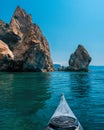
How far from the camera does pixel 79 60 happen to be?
15588cm

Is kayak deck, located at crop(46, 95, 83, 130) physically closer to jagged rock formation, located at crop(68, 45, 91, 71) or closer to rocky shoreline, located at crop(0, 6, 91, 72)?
rocky shoreline, located at crop(0, 6, 91, 72)

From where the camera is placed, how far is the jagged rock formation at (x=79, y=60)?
155 m

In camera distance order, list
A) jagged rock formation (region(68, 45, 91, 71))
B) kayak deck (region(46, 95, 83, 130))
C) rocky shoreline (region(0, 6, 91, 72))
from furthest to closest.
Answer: jagged rock formation (region(68, 45, 91, 71)), rocky shoreline (region(0, 6, 91, 72)), kayak deck (region(46, 95, 83, 130))

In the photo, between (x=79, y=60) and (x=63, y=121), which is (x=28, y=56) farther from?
(x=63, y=121)

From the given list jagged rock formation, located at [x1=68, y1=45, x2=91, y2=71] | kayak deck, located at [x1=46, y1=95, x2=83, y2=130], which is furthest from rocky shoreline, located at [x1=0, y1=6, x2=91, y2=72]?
kayak deck, located at [x1=46, y1=95, x2=83, y2=130]

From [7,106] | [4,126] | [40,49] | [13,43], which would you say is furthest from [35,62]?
[4,126]

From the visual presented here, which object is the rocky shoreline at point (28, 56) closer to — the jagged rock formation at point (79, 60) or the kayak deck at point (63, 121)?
the jagged rock formation at point (79, 60)

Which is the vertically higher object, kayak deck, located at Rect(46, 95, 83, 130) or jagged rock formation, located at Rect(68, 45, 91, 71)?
jagged rock formation, located at Rect(68, 45, 91, 71)

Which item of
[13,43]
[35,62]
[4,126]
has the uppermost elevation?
[13,43]

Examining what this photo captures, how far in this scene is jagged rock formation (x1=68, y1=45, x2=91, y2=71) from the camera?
508ft

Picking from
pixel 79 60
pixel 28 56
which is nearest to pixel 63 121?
pixel 28 56

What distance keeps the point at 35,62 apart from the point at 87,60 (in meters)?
44.4

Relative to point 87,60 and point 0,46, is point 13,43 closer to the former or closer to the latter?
point 0,46

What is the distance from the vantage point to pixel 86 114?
21.3m
